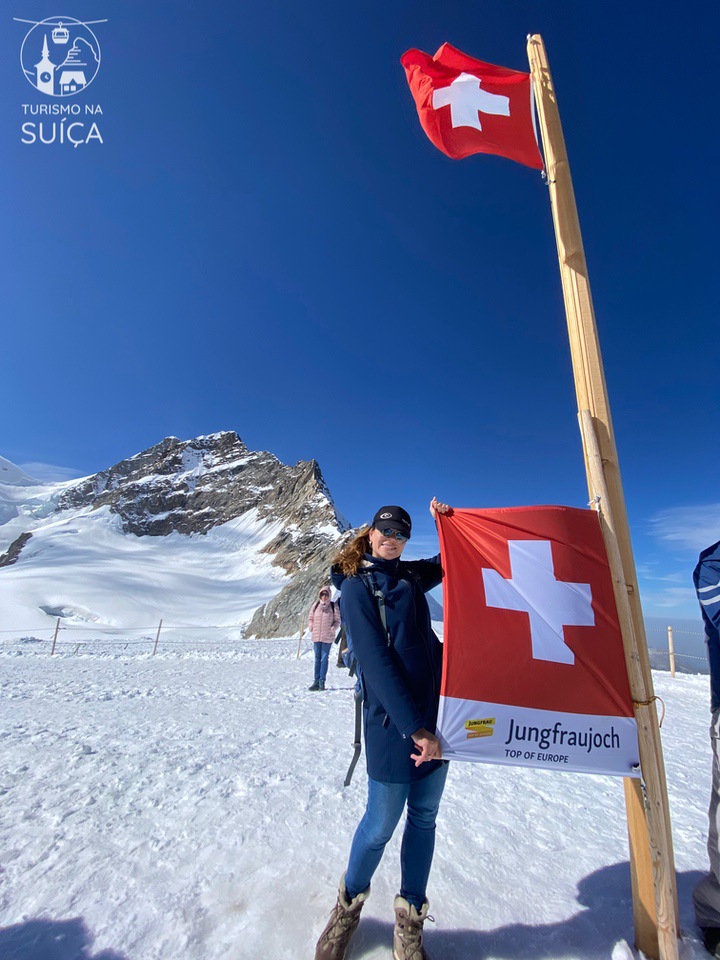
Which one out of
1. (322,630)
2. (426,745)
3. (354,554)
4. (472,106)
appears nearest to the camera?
(426,745)

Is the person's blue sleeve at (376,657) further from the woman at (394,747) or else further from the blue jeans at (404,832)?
the blue jeans at (404,832)

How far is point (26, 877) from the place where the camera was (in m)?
2.37

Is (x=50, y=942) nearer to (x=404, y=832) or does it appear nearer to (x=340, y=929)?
(x=340, y=929)

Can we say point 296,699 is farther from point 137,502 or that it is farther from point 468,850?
point 137,502

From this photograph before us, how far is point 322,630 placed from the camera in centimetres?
830

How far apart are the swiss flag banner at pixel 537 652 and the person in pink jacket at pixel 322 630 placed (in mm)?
6174

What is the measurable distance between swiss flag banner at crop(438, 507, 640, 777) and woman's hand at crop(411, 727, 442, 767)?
51 millimetres

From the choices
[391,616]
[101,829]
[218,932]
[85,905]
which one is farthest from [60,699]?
[391,616]

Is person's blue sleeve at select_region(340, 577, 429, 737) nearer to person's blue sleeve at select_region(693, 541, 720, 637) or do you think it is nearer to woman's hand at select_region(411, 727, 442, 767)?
woman's hand at select_region(411, 727, 442, 767)

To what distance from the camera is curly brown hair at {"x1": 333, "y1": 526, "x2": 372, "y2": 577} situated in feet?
7.14

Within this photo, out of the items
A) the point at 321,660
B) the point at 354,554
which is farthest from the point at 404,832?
the point at 321,660

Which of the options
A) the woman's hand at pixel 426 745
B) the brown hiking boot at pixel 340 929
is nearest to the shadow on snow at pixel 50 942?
the brown hiking boot at pixel 340 929

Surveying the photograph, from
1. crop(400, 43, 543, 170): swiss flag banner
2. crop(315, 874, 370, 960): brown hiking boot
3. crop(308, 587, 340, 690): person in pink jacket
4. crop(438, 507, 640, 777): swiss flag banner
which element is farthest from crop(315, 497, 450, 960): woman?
crop(308, 587, 340, 690): person in pink jacket

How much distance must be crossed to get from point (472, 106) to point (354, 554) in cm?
A: 332
